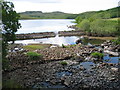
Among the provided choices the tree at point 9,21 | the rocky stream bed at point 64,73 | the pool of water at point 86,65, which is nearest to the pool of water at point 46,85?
the rocky stream bed at point 64,73

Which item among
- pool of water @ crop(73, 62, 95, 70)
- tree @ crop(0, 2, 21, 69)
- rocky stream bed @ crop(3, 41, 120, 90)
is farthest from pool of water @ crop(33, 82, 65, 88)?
tree @ crop(0, 2, 21, 69)

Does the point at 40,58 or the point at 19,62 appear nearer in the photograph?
the point at 19,62

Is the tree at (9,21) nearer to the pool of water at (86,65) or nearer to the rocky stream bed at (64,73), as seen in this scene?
the rocky stream bed at (64,73)

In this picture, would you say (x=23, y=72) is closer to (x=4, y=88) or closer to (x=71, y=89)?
(x=4, y=88)

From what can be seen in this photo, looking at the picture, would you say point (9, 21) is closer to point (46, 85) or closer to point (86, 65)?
point (46, 85)

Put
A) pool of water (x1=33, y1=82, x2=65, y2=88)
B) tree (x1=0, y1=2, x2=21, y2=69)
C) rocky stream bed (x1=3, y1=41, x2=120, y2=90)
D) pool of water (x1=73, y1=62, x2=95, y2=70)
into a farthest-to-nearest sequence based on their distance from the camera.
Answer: pool of water (x1=73, y1=62, x2=95, y2=70) < tree (x1=0, y1=2, x2=21, y2=69) < rocky stream bed (x1=3, y1=41, x2=120, y2=90) < pool of water (x1=33, y1=82, x2=65, y2=88)

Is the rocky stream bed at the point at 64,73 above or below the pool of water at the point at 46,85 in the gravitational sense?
above

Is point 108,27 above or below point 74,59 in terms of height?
above

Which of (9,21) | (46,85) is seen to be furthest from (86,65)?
(9,21)

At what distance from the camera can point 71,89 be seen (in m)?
20.4

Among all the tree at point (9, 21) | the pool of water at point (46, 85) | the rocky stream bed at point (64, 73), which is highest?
the tree at point (9, 21)

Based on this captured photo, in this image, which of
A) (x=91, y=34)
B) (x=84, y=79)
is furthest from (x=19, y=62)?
(x=91, y=34)

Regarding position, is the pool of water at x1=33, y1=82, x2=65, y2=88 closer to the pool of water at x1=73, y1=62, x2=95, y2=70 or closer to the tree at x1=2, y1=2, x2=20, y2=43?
the pool of water at x1=73, y1=62, x2=95, y2=70

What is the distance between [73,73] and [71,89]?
5.60 m
